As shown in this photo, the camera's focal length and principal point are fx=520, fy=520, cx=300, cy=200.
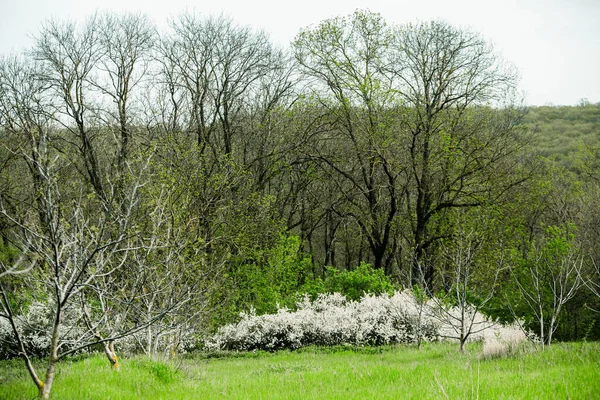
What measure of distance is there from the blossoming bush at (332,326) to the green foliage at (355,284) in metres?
1.11

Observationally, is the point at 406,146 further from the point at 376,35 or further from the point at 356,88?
the point at 376,35

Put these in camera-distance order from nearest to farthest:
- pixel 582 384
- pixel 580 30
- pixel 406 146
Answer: pixel 582 384 → pixel 580 30 → pixel 406 146

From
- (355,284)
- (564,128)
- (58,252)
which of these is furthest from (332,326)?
(564,128)

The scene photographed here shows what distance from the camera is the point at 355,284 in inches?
797

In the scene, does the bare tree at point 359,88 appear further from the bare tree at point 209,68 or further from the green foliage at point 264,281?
the green foliage at point 264,281

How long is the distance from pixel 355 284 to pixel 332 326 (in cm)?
287

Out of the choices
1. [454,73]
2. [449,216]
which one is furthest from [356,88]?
[449,216]

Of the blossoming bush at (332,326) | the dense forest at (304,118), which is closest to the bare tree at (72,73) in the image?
the dense forest at (304,118)

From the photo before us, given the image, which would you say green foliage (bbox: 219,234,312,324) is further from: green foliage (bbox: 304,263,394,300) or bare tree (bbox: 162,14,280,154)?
bare tree (bbox: 162,14,280,154)

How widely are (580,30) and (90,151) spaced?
2120 centimetres

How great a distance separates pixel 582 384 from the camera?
15.9 ft

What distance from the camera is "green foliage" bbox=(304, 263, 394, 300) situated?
19953mm

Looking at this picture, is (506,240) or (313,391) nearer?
(313,391)

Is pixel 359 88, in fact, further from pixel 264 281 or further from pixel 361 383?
pixel 361 383
